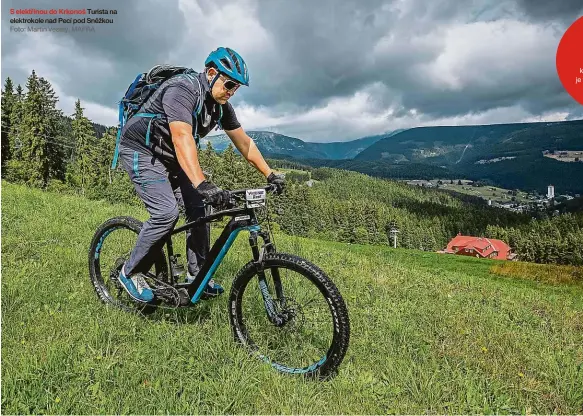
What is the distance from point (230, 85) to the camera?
14.4 feet

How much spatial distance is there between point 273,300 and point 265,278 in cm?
26

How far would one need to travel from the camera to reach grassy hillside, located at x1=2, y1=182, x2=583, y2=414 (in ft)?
11.3

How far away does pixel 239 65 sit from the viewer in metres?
4.24

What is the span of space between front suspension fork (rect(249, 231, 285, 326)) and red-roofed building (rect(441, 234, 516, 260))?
122 meters

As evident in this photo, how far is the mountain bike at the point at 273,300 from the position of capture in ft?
12.5

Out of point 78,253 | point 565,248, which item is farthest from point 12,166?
point 565,248

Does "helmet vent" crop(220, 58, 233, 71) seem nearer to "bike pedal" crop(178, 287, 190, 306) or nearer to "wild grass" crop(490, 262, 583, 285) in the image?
"bike pedal" crop(178, 287, 190, 306)

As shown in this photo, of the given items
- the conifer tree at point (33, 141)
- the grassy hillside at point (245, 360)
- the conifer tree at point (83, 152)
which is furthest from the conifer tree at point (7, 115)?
the grassy hillside at point (245, 360)

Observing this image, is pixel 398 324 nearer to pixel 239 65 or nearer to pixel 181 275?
pixel 181 275

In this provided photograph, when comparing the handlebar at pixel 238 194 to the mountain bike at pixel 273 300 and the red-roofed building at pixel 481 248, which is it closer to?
the mountain bike at pixel 273 300

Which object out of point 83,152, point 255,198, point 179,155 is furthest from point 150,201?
point 83,152

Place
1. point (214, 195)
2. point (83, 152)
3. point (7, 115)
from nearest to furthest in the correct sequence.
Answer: point (214, 195)
point (7, 115)
point (83, 152)

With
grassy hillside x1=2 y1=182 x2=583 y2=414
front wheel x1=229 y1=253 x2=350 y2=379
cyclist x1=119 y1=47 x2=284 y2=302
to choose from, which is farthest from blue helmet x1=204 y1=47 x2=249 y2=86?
grassy hillside x1=2 y1=182 x2=583 y2=414

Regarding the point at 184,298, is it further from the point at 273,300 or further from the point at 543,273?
the point at 543,273
